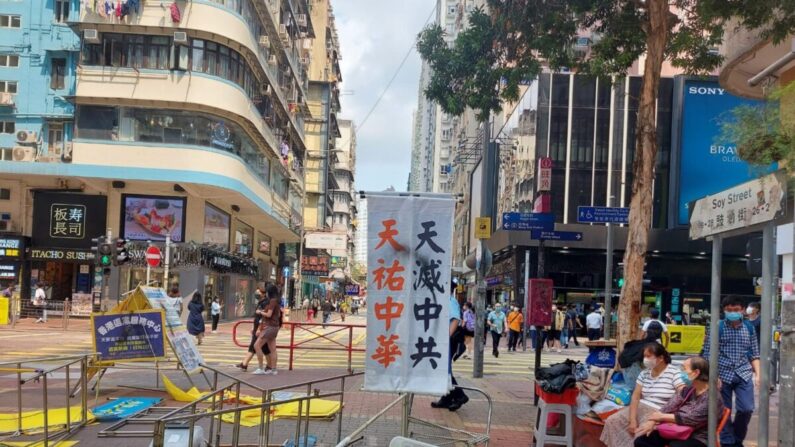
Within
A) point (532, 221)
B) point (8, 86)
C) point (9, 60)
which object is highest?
point (9, 60)

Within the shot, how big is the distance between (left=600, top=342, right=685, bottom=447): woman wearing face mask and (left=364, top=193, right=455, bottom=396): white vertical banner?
2.17m

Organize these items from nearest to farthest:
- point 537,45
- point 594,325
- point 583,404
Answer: point 583,404, point 537,45, point 594,325

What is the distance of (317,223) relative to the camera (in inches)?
2630

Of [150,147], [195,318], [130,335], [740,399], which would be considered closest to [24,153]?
[150,147]

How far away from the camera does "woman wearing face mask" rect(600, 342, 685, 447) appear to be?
6.61m

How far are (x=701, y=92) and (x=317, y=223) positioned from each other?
4029cm

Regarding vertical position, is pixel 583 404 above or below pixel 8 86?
below

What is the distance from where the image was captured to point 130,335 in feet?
33.2

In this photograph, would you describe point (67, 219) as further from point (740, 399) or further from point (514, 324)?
point (740, 399)

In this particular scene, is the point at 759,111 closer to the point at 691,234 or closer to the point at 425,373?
the point at 691,234

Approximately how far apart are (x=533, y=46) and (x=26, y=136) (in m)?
27.8

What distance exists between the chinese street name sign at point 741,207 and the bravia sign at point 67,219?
30.4m

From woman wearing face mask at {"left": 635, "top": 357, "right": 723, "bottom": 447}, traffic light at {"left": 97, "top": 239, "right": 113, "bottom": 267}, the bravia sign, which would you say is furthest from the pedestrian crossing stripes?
the bravia sign

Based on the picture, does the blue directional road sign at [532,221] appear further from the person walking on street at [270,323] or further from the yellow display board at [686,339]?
the person walking on street at [270,323]
